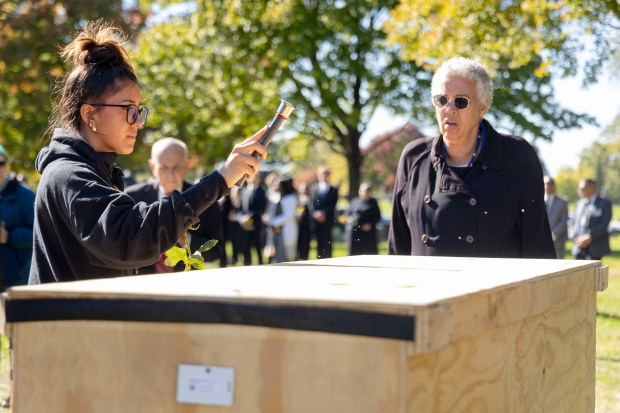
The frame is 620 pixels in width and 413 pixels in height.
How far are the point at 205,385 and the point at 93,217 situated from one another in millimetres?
853

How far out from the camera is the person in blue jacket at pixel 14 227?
25.5 feet

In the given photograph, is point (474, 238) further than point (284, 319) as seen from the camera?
Yes

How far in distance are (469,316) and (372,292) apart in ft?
0.82

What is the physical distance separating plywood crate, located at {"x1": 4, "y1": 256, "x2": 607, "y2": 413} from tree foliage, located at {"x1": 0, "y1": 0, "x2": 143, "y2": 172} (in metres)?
21.9

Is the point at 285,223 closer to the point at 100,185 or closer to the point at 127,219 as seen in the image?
the point at 100,185

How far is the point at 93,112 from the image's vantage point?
336 centimetres

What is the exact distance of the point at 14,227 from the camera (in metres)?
7.81

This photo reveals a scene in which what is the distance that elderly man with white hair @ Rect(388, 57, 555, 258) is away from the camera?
4559 millimetres

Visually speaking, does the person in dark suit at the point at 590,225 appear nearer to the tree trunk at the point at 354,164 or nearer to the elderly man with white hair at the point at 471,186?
the elderly man with white hair at the point at 471,186

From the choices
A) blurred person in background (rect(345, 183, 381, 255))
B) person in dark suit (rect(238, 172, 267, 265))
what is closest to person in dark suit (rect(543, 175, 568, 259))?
blurred person in background (rect(345, 183, 381, 255))

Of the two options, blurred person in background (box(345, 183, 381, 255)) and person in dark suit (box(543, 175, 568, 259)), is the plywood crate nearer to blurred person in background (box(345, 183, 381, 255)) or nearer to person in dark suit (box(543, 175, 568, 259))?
person in dark suit (box(543, 175, 568, 259))

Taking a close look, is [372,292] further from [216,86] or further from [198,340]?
[216,86]

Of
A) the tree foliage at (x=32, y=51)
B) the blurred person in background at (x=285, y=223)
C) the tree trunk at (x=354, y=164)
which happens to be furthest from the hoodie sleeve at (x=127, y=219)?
the tree trunk at (x=354, y=164)

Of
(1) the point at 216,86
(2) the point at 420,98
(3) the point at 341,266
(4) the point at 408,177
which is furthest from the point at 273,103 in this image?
(3) the point at 341,266
